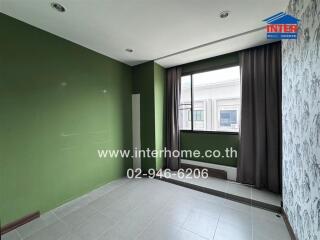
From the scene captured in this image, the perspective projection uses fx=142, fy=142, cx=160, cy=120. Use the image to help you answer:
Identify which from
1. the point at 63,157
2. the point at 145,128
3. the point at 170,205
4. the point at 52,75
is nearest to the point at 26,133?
the point at 63,157

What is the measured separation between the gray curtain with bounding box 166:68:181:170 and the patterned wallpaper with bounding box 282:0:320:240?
1999 mm

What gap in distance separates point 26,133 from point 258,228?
3098 mm

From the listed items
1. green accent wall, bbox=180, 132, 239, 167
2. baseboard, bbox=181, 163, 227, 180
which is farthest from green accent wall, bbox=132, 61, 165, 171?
baseboard, bbox=181, 163, 227, 180

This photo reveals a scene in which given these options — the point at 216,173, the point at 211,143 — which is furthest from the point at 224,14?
the point at 216,173

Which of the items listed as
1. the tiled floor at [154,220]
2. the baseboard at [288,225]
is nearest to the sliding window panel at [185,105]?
the tiled floor at [154,220]

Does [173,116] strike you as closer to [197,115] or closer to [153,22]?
[197,115]

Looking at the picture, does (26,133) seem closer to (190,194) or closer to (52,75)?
(52,75)

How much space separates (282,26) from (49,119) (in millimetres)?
3238

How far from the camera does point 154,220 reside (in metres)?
1.85

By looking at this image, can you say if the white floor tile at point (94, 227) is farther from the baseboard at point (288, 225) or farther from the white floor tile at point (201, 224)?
the baseboard at point (288, 225)

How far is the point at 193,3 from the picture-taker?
1.56 metres

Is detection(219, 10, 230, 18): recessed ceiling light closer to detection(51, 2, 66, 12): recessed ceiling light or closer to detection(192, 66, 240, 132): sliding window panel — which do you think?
detection(192, 66, 240, 132): sliding window panel

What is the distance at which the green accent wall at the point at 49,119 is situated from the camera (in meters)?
1.70

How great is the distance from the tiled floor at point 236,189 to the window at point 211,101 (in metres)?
1.04
